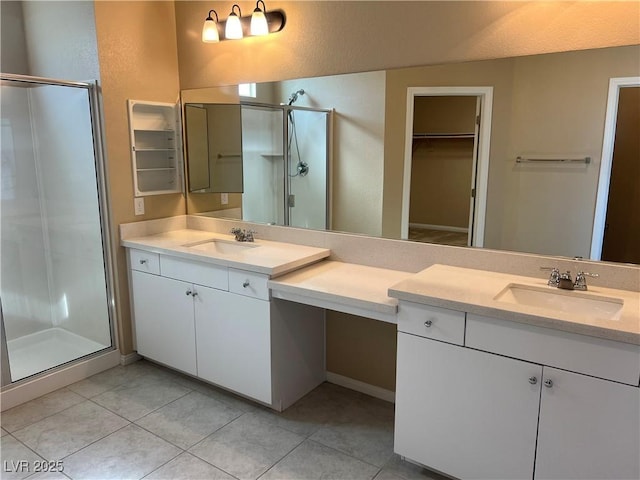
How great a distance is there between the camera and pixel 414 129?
232 cm

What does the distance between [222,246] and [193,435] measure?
1.17 meters

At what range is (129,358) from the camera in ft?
10.2

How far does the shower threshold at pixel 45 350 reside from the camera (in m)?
2.81

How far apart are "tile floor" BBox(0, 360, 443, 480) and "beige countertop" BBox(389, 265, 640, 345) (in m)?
0.88

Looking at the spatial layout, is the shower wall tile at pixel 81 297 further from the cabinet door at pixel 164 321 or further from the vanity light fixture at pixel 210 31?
the vanity light fixture at pixel 210 31

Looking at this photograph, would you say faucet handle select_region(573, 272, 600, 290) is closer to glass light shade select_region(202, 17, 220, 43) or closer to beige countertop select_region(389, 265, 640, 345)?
beige countertop select_region(389, 265, 640, 345)

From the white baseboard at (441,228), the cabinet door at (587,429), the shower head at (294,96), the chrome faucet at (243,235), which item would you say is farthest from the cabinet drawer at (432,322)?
the shower head at (294,96)

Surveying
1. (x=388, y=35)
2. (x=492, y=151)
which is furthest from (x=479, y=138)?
(x=388, y=35)

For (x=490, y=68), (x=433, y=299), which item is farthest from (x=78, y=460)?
(x=490, y=68)

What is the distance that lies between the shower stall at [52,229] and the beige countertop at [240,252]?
1.31 feet

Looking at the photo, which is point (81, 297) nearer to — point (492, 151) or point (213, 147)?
point (213, 147)

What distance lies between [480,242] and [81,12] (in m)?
2.74

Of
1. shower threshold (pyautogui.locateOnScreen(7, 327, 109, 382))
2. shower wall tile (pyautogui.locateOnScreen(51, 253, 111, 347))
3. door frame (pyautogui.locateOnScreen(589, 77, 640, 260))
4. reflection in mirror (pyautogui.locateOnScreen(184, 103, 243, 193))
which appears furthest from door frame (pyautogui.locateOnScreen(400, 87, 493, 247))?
shower threshold (pyautogui.locateOnScreen(7, 327, 109, 382))

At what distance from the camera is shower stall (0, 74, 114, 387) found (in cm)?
304
